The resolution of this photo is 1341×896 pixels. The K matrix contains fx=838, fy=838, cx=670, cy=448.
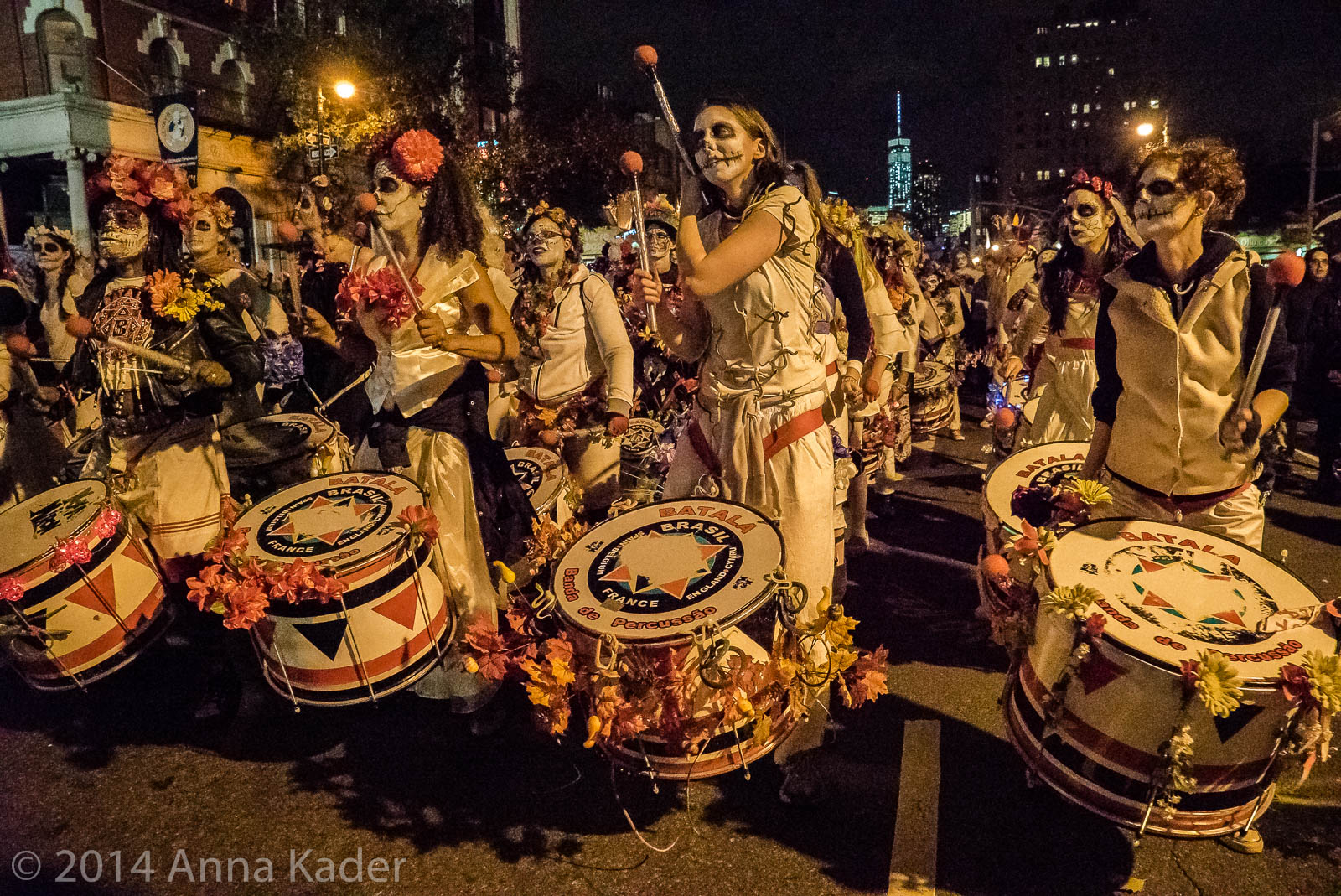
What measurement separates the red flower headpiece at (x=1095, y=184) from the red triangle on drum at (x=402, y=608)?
4.60m

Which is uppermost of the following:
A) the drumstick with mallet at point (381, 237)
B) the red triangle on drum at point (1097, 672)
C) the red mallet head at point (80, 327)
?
the drumstick with mallet at point (381, 237)

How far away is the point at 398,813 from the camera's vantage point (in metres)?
3.40

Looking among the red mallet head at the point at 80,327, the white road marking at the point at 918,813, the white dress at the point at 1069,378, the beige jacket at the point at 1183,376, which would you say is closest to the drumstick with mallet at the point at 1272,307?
→ the beige jacket at the point at 1183,376

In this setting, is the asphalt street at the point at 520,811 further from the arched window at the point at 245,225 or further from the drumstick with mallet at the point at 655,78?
the arched window at the point at 245,225

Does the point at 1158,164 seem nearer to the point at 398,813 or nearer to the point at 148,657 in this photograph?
the point at 398,813

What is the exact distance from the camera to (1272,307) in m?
2.80

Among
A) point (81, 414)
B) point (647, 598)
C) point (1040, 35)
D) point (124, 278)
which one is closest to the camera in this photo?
point (647, 598)

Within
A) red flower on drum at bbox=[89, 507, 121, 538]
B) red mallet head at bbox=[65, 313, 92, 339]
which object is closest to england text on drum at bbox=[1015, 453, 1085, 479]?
red flower on drum at bbox=[89, 507, 121, 538]

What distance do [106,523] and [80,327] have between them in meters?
1.04

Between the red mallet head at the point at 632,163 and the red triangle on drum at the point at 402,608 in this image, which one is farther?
the red triangle on drum at the point at 402,608

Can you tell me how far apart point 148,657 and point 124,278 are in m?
2.20

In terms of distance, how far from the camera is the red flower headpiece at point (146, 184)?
3994mm

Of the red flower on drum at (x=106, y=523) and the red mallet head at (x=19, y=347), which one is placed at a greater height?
the red mallet head at (x=19, y=347)

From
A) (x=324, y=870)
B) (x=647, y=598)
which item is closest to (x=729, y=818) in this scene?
(x=647, y=598)
